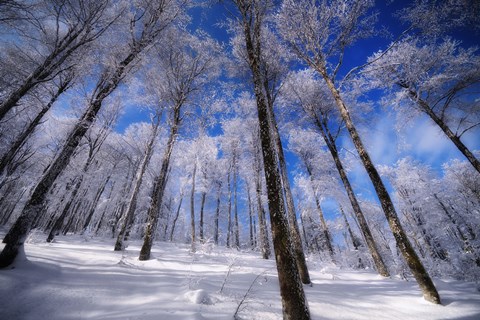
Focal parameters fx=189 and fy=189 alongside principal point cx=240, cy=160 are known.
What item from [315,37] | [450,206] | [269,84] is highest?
[315,37]

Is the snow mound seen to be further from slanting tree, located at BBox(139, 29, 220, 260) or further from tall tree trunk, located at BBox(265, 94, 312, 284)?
slanting tree, located at BBox(139, 29, 220, 260)

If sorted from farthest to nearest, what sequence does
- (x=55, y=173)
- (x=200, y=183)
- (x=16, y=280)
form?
(x=200, y=183)
(x=55, y=173)
(x=16, y=280)

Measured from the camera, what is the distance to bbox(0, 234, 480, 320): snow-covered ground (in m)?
3.42

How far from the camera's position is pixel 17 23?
248 inches

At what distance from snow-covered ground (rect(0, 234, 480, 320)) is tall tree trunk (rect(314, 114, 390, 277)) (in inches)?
88.3

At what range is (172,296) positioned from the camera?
4215 mm

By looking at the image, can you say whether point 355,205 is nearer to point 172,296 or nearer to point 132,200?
point 172,296

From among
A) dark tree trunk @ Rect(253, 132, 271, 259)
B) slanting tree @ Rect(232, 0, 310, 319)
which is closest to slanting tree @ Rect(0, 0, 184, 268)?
slanting tree @ Rect(232, 0, 310, 319)

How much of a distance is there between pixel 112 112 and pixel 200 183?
9.10 meters

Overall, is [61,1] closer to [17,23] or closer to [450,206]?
[17,23]

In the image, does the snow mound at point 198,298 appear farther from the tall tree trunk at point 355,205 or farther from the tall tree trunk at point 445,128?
the tall tree trunk at point 445,128

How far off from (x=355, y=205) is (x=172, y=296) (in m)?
9.52

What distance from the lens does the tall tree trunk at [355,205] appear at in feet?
29.0

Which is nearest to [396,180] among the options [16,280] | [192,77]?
[192,77]
